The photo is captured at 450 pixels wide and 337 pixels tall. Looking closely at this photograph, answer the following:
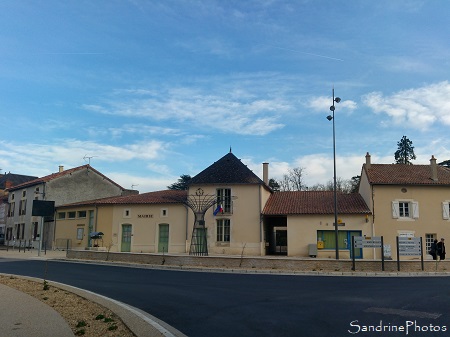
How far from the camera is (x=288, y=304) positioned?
31.9 feet

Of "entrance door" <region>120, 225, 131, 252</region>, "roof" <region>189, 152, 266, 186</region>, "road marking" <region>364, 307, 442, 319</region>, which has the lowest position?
"road marking" <region>364, 307, 442, 319</region>

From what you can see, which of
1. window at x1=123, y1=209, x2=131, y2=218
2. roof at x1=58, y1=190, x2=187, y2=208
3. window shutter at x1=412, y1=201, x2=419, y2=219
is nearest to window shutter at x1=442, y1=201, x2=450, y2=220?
window shutter at x1=412, y1=201, x2=419, y2=219

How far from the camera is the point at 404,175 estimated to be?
32.3 metres

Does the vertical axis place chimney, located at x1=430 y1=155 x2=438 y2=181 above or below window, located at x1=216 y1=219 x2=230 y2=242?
above

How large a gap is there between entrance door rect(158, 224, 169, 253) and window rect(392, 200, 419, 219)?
1692 centimetres

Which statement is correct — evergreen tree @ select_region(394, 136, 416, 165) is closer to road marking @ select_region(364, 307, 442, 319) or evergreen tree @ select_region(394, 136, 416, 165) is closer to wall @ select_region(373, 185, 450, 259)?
wall @ select_region(373, 185, 450, 259)

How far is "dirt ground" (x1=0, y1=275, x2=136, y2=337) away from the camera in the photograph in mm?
6727

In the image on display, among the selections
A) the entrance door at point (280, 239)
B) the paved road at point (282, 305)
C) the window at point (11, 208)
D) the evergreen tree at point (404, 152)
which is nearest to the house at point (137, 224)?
the entrance door at point (280, 239)

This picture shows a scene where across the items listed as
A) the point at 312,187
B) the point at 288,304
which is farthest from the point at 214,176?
the point at 312,187

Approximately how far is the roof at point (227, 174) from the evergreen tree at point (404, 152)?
34.5m

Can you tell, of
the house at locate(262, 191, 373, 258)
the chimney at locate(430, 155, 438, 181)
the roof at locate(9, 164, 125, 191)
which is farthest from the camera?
the roof at locate(9, 164, 125, 191)

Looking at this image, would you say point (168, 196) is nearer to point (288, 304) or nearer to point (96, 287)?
point (96, 287)

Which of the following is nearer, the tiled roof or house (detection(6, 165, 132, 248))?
the tiled roof

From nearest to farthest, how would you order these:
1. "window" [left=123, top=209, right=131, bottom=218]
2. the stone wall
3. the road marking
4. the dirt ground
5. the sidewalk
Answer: the sidewalk < the dirt ground < the road marking < the stone wall < "window" [left=123, top=209, right=131, bottom=218]
